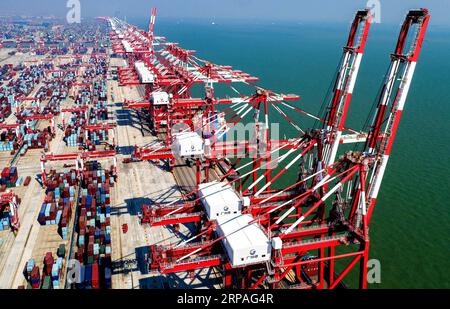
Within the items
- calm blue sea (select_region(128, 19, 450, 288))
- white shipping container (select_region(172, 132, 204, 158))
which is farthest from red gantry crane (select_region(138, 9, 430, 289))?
white shipping container (select_region(172, 132, 204, 158))

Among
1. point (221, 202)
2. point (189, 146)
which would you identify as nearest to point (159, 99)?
point (189, 146)

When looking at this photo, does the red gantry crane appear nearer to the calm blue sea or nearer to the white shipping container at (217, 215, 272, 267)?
the white shipping container at (217, 215, 272, 267)

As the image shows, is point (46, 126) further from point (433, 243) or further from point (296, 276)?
point (433, 243)

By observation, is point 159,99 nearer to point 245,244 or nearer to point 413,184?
point 413,184

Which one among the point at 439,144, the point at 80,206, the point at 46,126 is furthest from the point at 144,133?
the point at 439,144
